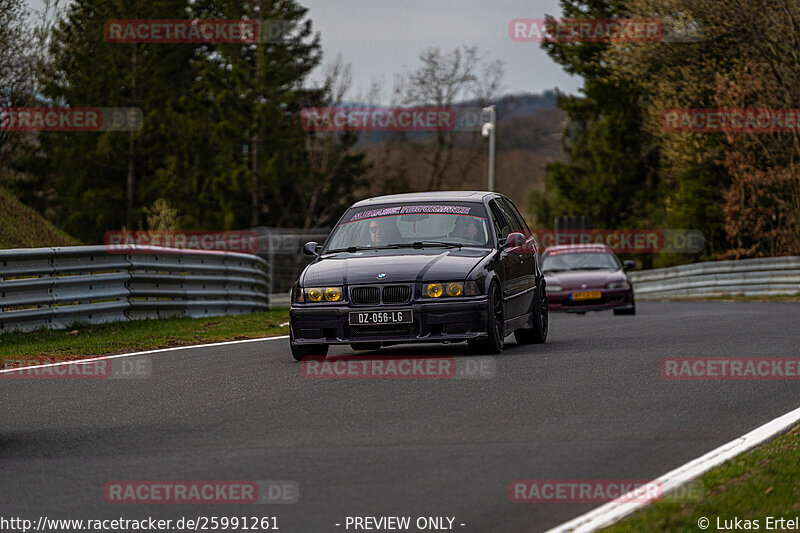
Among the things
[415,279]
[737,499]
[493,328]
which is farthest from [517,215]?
[737,499]

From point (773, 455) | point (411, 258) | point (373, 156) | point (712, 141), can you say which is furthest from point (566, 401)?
point (373, 156)

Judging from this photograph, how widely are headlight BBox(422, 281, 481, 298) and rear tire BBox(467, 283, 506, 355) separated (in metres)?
0.20

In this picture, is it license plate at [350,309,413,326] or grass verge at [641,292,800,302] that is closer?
license plate at [350,309,413,326]

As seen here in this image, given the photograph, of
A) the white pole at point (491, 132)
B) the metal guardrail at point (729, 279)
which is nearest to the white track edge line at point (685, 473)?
the metal guardrail at point (729, 279)

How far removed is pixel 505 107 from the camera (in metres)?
70.3

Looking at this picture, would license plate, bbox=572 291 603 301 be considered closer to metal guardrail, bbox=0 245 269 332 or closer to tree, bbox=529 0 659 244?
metal guardrail, bbox=0 245 269 332

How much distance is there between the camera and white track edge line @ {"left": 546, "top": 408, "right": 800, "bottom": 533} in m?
5.12

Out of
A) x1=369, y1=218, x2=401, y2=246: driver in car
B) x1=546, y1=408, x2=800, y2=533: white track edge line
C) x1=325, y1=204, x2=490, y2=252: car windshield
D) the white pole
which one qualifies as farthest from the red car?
the white pole

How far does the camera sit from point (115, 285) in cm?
1655

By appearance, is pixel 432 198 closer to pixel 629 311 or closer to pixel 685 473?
pixel 685 473

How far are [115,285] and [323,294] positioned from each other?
599 centimetres

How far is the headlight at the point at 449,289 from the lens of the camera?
1118cm

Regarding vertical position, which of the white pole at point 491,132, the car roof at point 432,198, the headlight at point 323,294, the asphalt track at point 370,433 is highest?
the white pole at point 491,132

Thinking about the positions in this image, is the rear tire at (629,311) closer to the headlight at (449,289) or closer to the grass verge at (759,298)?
the grass verge at (759,298)
